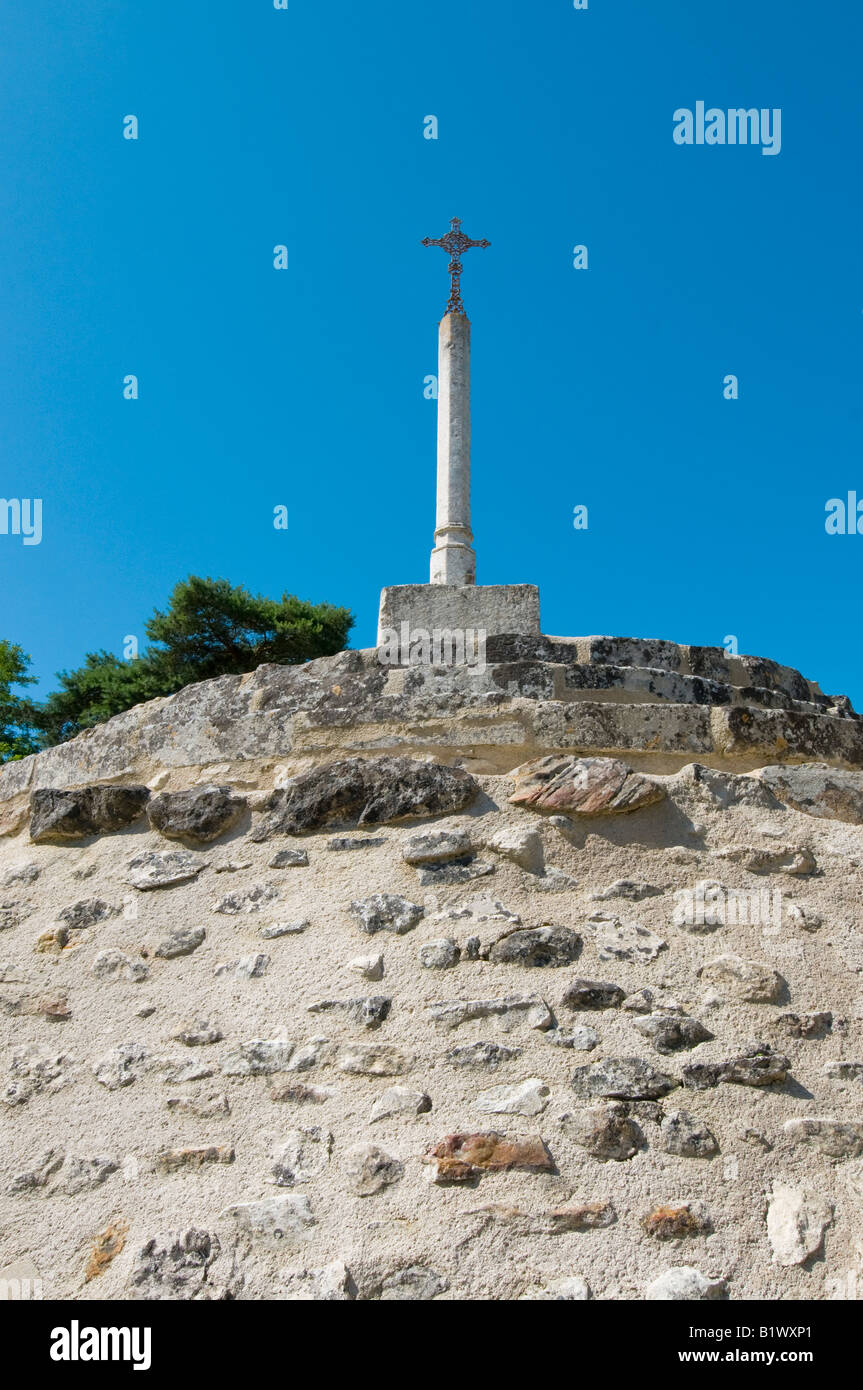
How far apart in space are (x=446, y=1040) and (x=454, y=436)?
12090 mm

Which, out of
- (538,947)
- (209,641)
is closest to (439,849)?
(538,947)

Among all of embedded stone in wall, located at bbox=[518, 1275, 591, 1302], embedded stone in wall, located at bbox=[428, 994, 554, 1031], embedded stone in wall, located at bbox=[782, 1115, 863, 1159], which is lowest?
embedded stone in wall, located at bbox=[518, 1275, 591, 1302]

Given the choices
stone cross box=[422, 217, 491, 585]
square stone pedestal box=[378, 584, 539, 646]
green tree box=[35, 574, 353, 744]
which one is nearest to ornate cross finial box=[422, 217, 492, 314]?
stone cross box=[422, 217, 491, 585]

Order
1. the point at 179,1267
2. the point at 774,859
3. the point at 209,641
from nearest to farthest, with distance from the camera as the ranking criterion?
the point at 179,1267, the point at 774,859, the point at 209,641

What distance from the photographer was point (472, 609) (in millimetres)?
4574

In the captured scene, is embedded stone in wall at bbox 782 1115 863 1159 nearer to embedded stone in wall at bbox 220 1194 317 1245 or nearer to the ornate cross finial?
embedded stone in wall at bbox 220 1194 317 1245

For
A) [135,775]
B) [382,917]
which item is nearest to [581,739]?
[382,917]

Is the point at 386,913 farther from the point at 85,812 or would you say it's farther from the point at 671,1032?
the point at 85,812

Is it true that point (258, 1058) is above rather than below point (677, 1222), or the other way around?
above

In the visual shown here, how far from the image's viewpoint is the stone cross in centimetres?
1354

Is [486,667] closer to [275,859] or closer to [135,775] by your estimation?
[275,859]

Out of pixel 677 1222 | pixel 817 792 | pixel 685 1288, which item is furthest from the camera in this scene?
pixel 817 792

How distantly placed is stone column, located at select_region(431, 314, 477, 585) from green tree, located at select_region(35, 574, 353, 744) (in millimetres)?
6274

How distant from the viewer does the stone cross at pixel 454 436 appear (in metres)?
13.5
